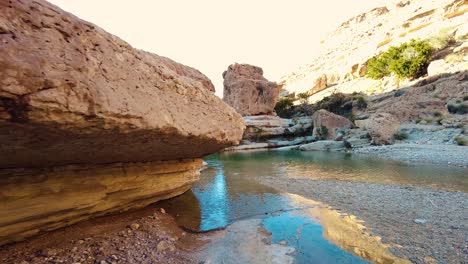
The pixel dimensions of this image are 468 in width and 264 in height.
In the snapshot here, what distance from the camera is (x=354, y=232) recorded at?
5.14 meters

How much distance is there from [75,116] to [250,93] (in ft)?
130

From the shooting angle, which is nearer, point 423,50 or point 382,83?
point 423,50

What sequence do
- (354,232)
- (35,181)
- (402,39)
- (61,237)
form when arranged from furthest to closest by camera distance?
(402,39) < (354,232) < (61,237) < (35,181)

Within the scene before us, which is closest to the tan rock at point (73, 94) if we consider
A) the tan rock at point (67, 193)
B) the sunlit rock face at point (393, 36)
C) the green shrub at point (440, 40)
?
the tan rock at point (67, 193)

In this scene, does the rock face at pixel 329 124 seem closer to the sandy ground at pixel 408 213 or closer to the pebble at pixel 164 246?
the sandy ground at pixel 408 213

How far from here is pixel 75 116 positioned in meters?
2.42

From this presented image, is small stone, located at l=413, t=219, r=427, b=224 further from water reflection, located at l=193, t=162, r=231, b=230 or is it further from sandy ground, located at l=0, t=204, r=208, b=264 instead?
sandy ground, located at l=0, t=204, r=208, b=264

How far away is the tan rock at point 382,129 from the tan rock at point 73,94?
82.7 feet

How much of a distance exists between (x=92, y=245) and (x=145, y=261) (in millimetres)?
866

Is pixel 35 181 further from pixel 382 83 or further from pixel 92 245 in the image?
pixel 382 83

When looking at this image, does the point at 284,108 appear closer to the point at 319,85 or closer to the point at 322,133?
the point at 322,133

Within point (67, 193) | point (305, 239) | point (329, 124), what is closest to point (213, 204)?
point (305, 239)

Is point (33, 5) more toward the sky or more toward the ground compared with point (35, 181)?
more toward the sky

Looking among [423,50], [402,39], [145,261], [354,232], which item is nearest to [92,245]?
[145,261]
